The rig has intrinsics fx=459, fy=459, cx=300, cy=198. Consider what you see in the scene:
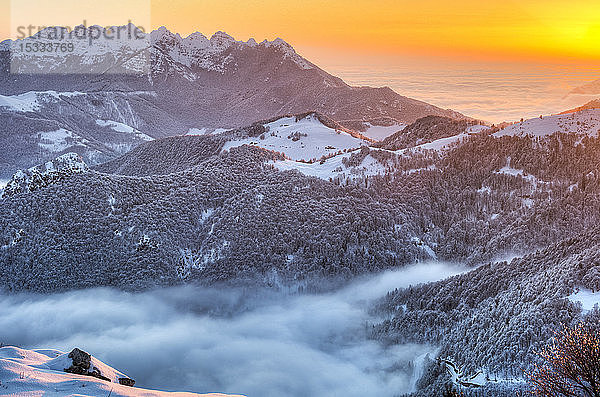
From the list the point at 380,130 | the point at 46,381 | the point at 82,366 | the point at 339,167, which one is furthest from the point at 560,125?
the point at 380,130

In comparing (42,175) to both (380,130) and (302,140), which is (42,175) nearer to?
(302,140)

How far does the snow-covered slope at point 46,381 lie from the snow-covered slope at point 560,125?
47.4 metres

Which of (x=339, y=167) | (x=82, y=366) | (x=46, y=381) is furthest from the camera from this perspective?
(x=339, y=167)

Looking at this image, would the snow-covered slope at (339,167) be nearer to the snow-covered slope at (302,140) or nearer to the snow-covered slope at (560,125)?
the snow-covered slope at (302,140)

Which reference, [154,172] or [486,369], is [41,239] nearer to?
[154,172]

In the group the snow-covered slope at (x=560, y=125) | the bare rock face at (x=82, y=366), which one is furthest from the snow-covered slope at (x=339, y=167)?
the bare rock face at (x=82, y=366)

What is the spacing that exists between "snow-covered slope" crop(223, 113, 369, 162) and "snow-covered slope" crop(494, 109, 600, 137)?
25025 millimetres

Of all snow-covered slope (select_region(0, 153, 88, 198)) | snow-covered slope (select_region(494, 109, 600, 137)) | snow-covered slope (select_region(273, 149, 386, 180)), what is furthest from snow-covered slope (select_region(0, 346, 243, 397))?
snow-covered slope (select_region(494, 109, 600, 137))

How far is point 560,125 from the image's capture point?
5184 centimetres

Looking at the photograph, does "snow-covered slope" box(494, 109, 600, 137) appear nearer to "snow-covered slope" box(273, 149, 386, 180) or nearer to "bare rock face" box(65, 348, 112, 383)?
A: "snow-covered slope" box(273, 149, 386, 180)

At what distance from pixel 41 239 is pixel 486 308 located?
4123cm

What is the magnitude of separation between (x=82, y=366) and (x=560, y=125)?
52441mm

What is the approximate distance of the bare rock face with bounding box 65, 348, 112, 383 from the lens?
2091 centimetres

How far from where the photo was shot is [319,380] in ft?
98.4
